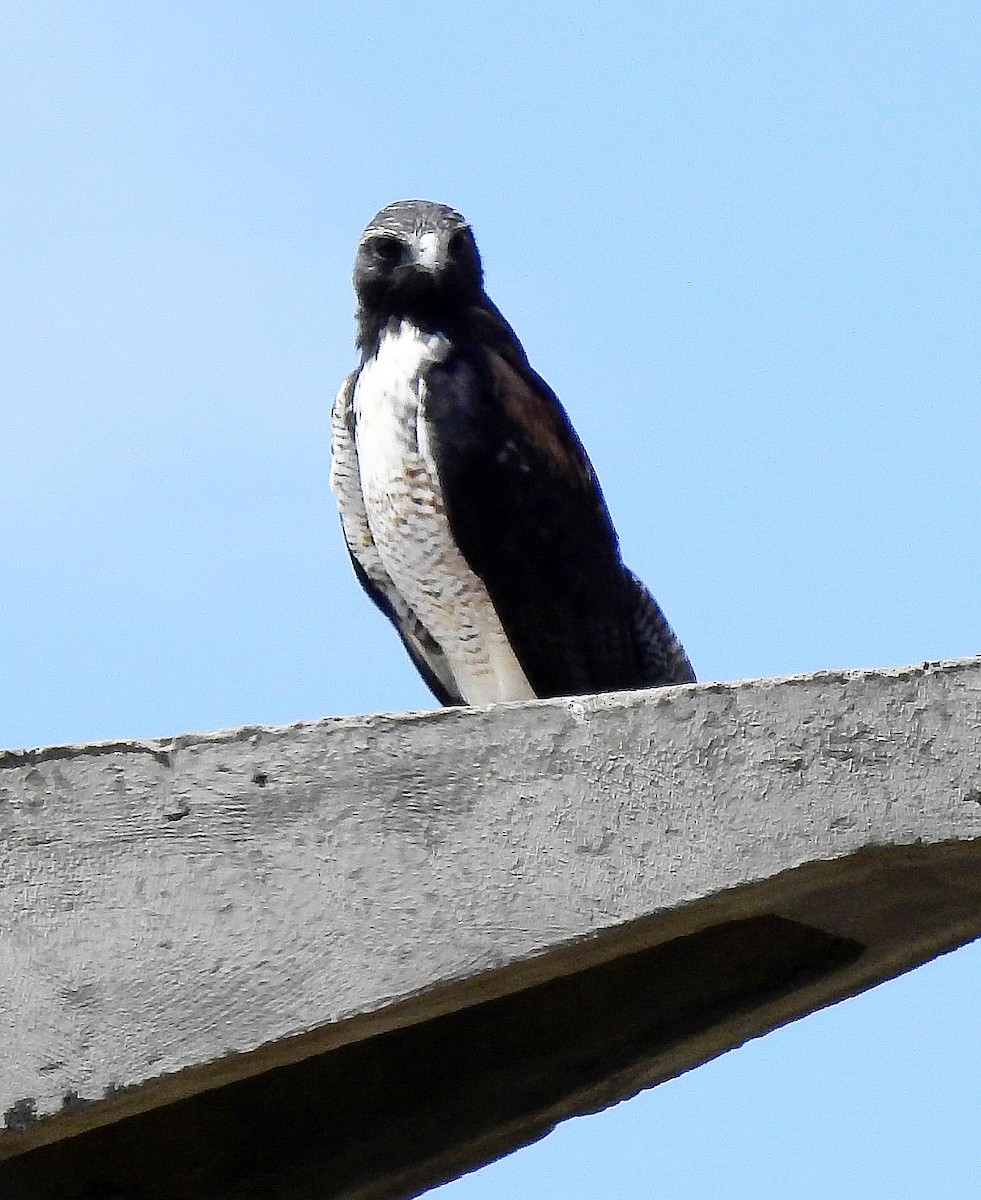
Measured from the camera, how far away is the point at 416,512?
411cm

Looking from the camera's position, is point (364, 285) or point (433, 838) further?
point (364, 285)

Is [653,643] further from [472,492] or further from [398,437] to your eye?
[398,437]

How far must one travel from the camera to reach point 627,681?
4.29 m

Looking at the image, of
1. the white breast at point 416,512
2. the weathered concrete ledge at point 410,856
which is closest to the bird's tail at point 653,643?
the white breast at point 416,512

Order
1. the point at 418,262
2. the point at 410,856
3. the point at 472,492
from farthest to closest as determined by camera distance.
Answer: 1. the point at 418,262
2. the point at 472,492
3. the point at 410,856

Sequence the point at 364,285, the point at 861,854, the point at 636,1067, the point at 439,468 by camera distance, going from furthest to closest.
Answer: the point at 364,285 < the point at 439,468 < the point at 636,1067 < the point at 861,854

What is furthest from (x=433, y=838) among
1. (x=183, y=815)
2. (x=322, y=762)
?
(x=183, y=815)

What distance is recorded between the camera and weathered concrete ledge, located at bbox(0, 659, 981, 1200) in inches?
78.0

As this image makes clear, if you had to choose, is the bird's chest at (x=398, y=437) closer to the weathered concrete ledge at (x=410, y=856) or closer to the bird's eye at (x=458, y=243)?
the bird's eye at (x=458, y=243)

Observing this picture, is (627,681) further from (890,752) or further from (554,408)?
(890,752)

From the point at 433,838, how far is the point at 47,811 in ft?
1.47

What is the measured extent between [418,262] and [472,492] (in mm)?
615

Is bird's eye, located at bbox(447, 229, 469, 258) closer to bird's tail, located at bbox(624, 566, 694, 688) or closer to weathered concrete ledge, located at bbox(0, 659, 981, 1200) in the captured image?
bird's tail, located at bbox(624, 566, 694, 688)

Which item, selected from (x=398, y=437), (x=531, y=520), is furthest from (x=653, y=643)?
(x=398, y=437)
